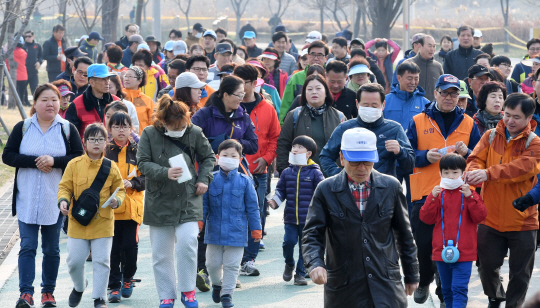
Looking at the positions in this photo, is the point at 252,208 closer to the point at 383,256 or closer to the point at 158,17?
the point at 383,256

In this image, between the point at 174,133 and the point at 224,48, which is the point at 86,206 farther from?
the point at 224,48

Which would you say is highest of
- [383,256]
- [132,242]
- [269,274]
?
[383,256]

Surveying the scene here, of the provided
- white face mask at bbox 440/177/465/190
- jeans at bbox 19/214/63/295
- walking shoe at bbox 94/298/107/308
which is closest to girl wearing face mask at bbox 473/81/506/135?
white face mask at bbox 440/177/465/190

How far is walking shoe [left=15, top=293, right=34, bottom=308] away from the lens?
6.82 meters

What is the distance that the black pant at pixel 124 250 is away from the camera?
7355 mm

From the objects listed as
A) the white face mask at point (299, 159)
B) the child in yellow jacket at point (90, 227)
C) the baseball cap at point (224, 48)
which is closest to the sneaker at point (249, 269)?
the white face mask at point (299, 159)

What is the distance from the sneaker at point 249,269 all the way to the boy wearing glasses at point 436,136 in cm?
182

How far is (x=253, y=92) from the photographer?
343 inches

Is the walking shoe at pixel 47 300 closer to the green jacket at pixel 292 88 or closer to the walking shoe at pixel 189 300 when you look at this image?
the walking shoe at pixel 189 300

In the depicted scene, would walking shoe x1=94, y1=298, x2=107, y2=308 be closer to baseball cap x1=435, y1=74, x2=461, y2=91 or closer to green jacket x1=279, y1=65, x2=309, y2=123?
baseball cap x1=435, y1=74, x2=461, y2=91

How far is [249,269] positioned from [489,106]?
9.58 feet

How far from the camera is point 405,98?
28.0 feet

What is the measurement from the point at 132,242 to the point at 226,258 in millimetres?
910

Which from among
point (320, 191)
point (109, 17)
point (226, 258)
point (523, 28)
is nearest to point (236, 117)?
point (226, 258)
